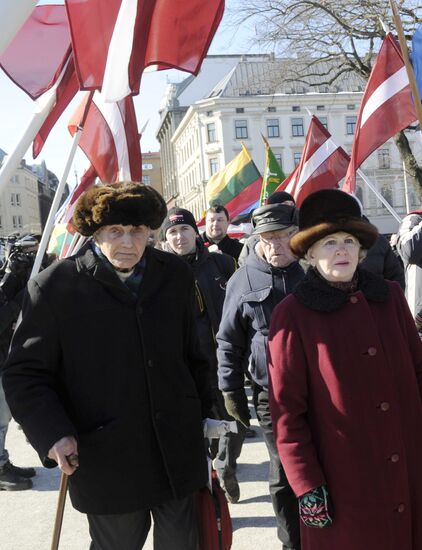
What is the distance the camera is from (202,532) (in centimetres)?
279

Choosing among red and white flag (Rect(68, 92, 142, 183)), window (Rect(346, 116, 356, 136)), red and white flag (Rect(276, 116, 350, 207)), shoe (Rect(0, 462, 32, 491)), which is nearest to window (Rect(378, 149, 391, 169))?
window (Rect(346, 116, 356, 136))

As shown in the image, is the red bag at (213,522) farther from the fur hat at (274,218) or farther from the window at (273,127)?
the window at (273,127)

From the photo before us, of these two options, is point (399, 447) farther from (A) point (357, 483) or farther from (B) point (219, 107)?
(B) point (219, 107)

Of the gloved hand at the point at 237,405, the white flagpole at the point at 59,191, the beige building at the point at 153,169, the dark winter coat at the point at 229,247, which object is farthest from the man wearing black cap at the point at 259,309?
the beige building at the point at 153,169

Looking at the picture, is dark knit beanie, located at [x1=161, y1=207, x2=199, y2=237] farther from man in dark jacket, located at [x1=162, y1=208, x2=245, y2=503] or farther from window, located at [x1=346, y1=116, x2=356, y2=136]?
window, located at [x1=346, y1=116, x2=356, y2=136]

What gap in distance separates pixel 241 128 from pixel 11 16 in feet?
212

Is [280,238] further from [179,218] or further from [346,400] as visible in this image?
[179,218]

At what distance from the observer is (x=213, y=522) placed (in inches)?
109

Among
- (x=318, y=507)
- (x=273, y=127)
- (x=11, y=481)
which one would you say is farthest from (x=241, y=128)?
(x=318, y=507)

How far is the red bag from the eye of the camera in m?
2.76

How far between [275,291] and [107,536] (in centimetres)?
157

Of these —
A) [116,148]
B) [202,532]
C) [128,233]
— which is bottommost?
[202,532]

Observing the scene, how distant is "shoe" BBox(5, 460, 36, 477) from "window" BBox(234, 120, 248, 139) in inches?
2413

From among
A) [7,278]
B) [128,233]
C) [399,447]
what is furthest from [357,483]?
[7,278]
